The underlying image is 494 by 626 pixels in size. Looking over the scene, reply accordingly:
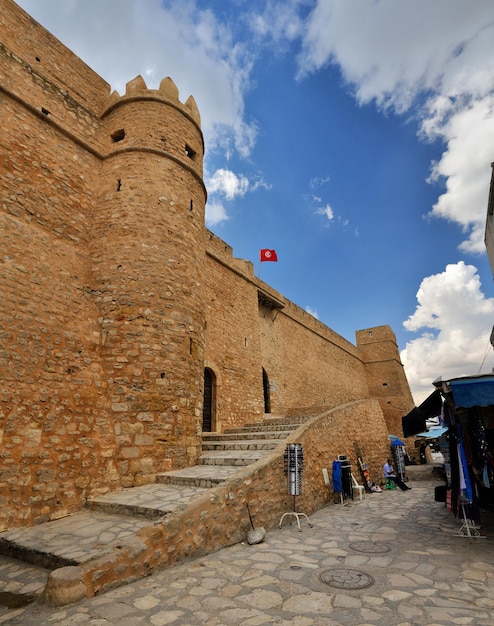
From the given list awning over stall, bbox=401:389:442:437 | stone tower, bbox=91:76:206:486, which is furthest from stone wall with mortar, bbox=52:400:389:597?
awning over stall, bbox=401:389:442:437

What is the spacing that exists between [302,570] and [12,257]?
5.73 metres

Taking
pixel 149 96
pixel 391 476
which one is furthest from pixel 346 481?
pixel 149 96

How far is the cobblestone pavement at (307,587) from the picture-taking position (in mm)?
2480

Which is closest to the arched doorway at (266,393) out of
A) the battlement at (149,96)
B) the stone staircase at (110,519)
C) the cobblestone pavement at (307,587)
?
the stone staircase at (110,519)

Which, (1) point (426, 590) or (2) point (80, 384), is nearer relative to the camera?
(1) point (426, 590)

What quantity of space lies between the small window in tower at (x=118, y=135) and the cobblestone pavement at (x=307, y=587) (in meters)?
8.33

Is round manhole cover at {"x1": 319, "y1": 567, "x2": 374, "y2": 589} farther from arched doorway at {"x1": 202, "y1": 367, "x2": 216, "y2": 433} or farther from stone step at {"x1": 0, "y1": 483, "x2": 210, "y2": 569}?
A: arched doorway at {"x1": 202, "y1": 367, "x2": 216, "y2": 433}

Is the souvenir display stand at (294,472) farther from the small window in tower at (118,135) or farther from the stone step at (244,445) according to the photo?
the small window in tower at (118,135)

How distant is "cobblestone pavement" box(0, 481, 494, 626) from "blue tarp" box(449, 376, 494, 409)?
1650 millimetres

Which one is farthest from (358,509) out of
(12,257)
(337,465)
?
(12,257)

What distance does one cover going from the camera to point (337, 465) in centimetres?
756

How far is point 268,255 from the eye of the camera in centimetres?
1611

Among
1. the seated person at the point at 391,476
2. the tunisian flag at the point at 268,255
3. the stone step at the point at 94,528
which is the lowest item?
the seated person at the point at 391,476

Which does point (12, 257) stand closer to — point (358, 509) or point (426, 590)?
point (426, 590)
